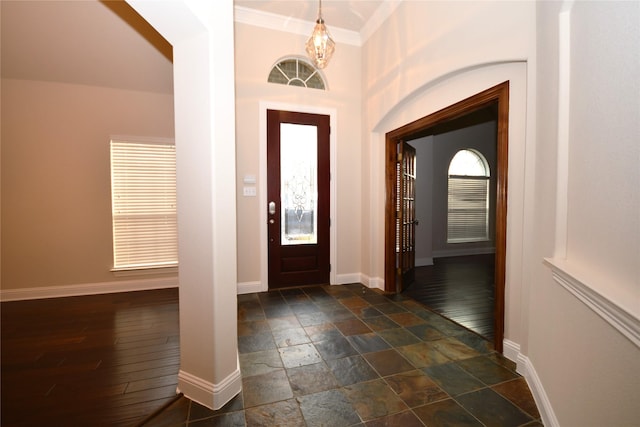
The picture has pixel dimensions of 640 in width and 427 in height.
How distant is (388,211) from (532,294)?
6.81ft

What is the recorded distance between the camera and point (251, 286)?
3.88 metres

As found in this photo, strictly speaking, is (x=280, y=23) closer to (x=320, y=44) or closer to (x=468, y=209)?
(x=320, y=44)

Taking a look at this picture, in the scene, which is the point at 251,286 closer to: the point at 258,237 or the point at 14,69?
the point at 258,237

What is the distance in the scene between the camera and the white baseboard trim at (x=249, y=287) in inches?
151

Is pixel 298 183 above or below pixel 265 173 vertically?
below

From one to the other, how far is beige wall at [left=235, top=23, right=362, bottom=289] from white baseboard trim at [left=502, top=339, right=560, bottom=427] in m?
2.35

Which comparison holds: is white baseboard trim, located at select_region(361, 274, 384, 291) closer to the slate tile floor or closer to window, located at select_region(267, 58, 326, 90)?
the slate tile floor

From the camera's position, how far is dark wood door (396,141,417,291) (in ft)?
12.6

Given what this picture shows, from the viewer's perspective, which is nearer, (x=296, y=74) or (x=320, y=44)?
(x=320, y=44)

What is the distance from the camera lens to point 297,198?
407 cm

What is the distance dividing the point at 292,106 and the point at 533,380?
3.82m

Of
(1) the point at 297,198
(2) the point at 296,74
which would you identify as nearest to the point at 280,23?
(2) the point at 296,74

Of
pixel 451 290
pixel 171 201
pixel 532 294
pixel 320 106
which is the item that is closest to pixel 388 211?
pixel 451 290

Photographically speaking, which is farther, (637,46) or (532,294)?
(532,294)
